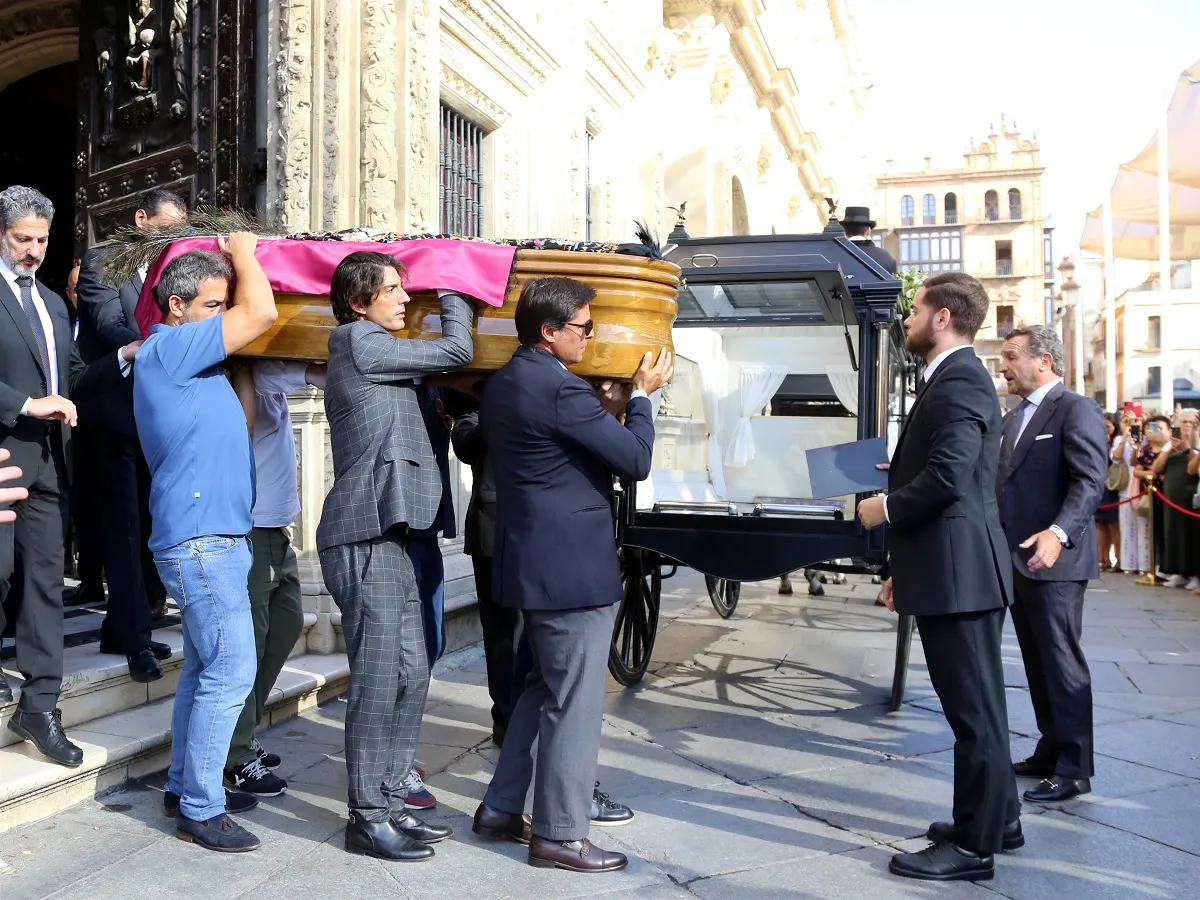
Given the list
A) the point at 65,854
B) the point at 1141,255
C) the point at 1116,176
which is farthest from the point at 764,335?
the point at 1141,255

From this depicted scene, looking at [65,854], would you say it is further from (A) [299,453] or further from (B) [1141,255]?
(B) [1141,255]

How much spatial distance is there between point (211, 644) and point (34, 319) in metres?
1.57

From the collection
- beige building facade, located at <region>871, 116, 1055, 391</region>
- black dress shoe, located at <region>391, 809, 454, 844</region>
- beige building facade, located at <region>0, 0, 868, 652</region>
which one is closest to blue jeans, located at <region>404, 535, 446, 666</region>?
black dress shoe, located at <region>391, 809, 454, 844</region>

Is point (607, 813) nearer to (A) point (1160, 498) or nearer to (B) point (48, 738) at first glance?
(B) point (48, 738)

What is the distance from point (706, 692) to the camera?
6398 millimetres

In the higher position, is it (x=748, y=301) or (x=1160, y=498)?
(x=748, y=301)

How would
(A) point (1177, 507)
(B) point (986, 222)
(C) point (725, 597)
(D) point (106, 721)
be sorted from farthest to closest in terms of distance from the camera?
(B) point (986, 222), (A) point (1177, 507), (C) point (725, 597), (D) point (106, 721)

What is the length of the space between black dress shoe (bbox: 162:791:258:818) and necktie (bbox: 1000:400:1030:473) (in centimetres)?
345

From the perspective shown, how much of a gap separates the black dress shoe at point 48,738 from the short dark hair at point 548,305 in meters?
2.29

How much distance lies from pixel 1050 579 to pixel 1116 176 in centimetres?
2311

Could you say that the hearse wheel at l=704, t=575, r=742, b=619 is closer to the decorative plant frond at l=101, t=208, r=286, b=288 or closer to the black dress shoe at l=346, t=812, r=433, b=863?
the black dress shoe at l=346, t=812, r=433, b=863

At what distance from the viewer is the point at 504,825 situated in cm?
394

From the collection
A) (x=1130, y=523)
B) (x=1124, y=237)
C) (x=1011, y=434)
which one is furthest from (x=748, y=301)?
(x=1124, y=237)

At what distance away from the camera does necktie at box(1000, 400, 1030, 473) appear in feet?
16.3
